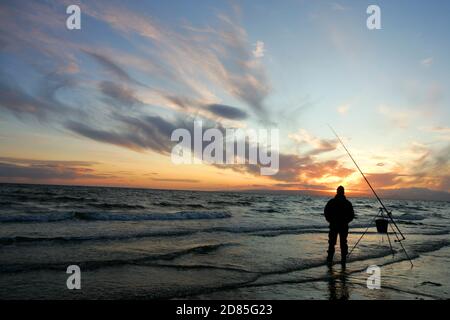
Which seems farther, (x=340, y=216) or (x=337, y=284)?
(x=340, y=216)

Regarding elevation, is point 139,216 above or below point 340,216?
below

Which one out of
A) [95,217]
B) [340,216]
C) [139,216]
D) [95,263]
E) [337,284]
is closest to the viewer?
[337,284]

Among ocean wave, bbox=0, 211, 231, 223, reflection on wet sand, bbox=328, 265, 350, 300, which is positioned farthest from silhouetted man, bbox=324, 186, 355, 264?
ocean wave, bbox=0, 211, 231, 223

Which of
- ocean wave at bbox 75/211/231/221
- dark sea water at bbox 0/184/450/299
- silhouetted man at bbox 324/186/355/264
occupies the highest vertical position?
silhouetted man at bbox 324/186/355/264

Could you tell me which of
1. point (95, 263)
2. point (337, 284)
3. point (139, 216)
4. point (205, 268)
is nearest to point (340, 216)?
point (337, 284)

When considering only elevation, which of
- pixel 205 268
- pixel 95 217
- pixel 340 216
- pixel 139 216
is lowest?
pixel 139 216

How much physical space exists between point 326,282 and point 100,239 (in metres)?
9.62

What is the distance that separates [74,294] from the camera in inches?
261

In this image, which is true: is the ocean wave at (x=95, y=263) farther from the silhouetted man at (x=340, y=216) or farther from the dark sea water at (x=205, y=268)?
the silhouetted man at (x=340, y=216)

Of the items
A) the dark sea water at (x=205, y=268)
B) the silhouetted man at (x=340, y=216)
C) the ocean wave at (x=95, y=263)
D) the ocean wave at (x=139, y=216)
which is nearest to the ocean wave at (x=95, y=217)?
the ocean wave at (x=139, y=216)

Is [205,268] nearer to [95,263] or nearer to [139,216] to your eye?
[95,263]

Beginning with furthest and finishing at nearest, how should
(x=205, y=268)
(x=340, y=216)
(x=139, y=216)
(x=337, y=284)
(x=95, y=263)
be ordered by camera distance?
(x=139, y=216) < (x=340, y=216) < (x=95, y=263) < (x=205, y=268) < (x=337, y=284)

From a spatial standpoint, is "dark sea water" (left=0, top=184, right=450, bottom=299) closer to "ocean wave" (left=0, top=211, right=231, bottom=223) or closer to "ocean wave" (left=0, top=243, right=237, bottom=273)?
A: "ocean wave" (left=0, top=243, right=237, bottom=273)

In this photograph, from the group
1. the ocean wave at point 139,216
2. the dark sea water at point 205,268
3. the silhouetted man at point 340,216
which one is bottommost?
the ocean wave at point 139,216
